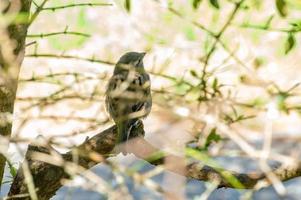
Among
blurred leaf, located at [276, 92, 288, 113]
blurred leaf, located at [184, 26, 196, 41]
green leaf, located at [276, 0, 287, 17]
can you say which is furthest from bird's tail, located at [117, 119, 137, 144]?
blurred leaf, located at [184, 26, 196, 41]

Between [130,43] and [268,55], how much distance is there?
1.08m

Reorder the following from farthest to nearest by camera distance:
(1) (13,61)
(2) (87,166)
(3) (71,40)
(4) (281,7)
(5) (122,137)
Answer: (3) (71,40), (5) (122,137), (2) (87,166), (1) (13,61), (4) (281,7)

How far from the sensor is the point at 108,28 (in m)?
6.03

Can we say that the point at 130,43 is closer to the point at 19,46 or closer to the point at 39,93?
the point at 39,93

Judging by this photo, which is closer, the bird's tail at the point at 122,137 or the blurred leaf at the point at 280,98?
the blurred leaf at the point at 280,98

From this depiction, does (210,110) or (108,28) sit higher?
(210,110)

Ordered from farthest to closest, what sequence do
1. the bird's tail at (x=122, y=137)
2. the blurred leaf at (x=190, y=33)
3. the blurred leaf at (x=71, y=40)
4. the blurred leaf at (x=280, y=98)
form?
the blurred leaf at (x=190, y=33)
the blurred leaf at (x=71, y=40)
the bird's tail at (x=122, y=137)
the blurred leaf at (x=280, y=98)

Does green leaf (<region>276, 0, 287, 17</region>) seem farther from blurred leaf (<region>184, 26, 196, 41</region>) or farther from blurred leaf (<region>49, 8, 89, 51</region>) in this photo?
blurred leaf (<region>184, 26, 196, 41</region>)

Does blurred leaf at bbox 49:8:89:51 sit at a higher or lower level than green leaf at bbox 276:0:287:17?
lower

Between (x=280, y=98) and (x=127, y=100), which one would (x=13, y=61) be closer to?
(x=127, y=100)

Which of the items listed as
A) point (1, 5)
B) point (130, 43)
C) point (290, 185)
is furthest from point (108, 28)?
point (1, 5)

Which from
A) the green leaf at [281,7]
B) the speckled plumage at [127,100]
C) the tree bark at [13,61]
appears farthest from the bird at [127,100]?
the green leaf at [281,7]

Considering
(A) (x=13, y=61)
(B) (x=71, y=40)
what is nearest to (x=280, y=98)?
(A) (x=13, y=61)

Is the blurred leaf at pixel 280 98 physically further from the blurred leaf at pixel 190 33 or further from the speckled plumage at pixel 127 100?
the blurred leaf at pixel 190 33
